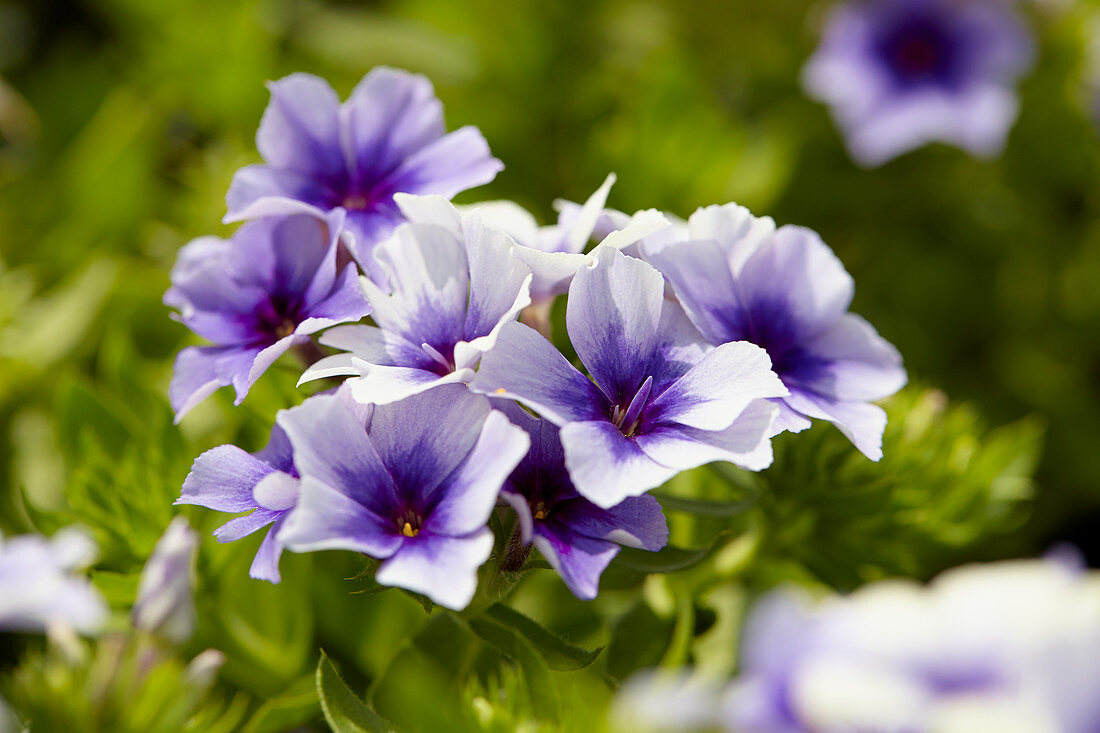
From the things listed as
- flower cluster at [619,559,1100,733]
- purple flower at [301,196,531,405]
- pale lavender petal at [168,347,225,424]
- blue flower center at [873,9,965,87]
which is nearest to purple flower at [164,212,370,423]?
pale lavender petal at [168,347,225,424]

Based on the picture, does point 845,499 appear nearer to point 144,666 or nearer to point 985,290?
point 144,666

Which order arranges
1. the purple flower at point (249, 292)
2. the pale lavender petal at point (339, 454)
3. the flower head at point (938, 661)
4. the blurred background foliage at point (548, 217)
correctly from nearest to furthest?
the flower head at point (938, 661) < the pale lavender petal at point (339, 454) < the purple flower at point (249, 292) < the blurred background foliage at point (548, 217)

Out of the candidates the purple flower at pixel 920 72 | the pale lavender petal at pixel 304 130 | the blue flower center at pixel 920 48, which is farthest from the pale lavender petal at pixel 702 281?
the blue flower center at pixel 920 48

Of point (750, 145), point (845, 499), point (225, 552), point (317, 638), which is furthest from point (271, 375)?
point (750, 145)

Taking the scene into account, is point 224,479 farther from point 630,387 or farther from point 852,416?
point 852,416

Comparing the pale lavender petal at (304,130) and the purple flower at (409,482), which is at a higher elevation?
the pale lavender petal at (304,130)

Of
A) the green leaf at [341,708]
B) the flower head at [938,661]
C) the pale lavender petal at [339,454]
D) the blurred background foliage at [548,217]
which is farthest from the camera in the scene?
the blurred background foliage at [548,217]

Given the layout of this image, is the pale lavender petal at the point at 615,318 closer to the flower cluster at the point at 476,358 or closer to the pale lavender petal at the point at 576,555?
the flower cluster at the point at 476,358
